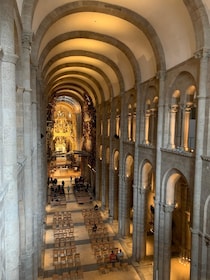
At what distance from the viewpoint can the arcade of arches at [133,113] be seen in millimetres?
5617

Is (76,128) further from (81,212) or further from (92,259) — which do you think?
(92,259)

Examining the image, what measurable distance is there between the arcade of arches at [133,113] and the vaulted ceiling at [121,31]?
5 cm

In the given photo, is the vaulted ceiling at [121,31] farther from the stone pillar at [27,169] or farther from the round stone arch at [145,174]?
the round stone arch at [145,174]

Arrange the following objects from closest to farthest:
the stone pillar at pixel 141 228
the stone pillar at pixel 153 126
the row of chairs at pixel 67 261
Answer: the stone pillar at pixel 153 126, the row of chairs at pixel 67 261, the stone pillar at pixel 141 228

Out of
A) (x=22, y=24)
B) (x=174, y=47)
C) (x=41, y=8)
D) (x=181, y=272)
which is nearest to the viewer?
(x=22, y=24)

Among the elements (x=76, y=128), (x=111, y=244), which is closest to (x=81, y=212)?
(x=111, y=244)

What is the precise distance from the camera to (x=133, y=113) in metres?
17.5

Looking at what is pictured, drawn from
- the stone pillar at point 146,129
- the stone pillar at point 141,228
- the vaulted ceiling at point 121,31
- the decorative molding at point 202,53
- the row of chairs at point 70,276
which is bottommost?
the row of chairs at point 70,276

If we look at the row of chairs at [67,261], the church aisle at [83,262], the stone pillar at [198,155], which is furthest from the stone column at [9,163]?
the row of chairs at [67,261]

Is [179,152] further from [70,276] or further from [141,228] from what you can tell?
[70,276]

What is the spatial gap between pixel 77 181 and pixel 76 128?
45.4ft

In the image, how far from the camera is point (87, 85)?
28891 millimetres

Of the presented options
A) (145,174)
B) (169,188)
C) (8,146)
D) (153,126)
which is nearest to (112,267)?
(145,174)

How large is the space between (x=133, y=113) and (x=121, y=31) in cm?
557
